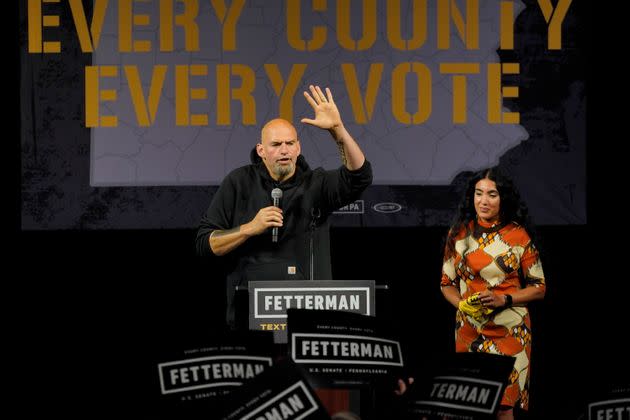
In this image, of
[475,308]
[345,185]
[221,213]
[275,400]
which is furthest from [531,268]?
[275,400]

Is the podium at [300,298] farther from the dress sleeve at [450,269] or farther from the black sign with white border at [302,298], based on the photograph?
the dress sleeve at [450,269]

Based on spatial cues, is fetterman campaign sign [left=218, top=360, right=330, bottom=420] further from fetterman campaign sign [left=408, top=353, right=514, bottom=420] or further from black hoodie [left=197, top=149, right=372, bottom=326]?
black hoodie [left=197, top=149, right=372, bottom=326]

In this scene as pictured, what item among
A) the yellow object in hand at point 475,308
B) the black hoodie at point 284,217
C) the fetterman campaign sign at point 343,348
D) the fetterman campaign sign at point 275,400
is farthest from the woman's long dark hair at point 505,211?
the fetterman campaign sign at point 275,400

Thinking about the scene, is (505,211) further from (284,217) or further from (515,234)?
(284,217)

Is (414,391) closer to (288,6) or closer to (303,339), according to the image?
(303,339)

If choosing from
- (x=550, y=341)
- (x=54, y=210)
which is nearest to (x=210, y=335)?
(x=54, y=210)

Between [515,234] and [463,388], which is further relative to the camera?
[515,234]

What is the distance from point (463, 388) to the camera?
1.36 m

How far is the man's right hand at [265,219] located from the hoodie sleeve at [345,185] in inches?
12.6

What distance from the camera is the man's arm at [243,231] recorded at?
3143 millimetres

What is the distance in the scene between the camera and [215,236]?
3332mm

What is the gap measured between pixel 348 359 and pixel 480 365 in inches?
7.8

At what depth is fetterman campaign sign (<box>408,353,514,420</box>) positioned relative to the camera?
1.33 meters

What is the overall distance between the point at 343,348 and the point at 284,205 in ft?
6.46
